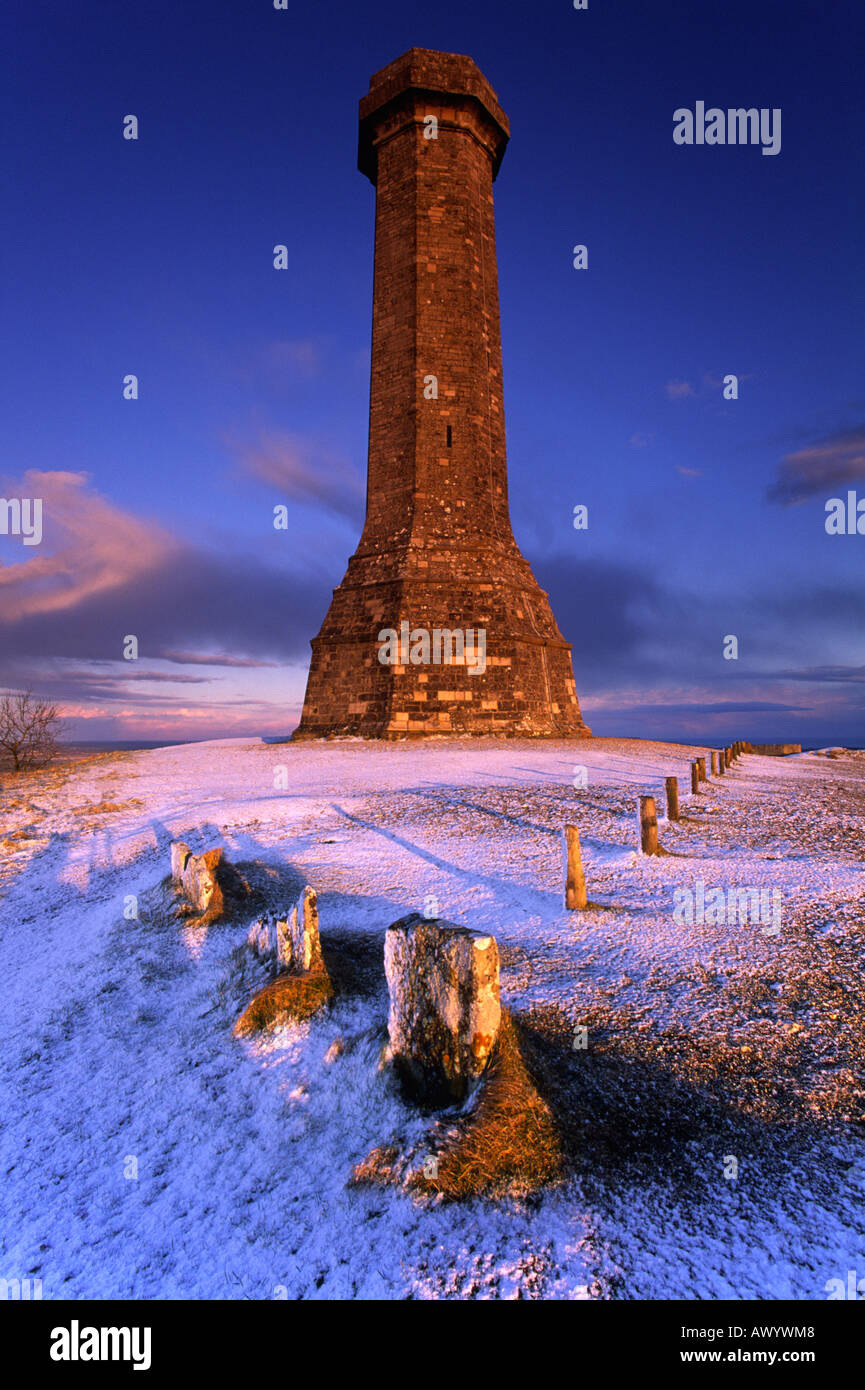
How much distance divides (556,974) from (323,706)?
14.3 m

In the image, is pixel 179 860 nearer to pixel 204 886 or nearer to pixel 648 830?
pixel 204 886

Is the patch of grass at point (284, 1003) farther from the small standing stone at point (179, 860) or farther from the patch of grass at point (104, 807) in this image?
the patch of grass at point (104, 807)

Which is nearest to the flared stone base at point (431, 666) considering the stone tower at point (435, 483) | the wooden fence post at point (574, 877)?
the stone tower at point (435, 483)

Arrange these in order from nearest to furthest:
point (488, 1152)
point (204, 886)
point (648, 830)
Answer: point (488, 1152) → point (204, 886) → point (648, 830)

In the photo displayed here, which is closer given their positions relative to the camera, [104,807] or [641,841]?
[641,841]

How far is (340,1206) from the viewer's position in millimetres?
3016

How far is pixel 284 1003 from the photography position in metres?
4.39

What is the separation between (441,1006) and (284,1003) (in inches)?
53.5

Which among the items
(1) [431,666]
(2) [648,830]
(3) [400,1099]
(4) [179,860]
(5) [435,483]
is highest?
(5) [435,483]

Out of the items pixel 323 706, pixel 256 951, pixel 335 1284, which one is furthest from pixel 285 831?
pixel 323 706

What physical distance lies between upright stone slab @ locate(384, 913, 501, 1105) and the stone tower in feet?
43.0

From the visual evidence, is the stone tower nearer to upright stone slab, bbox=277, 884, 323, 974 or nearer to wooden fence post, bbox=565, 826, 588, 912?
wooden fence post, bbox=565, 826, 588, 912

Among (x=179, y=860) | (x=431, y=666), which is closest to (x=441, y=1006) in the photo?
(x=179, y=860)
